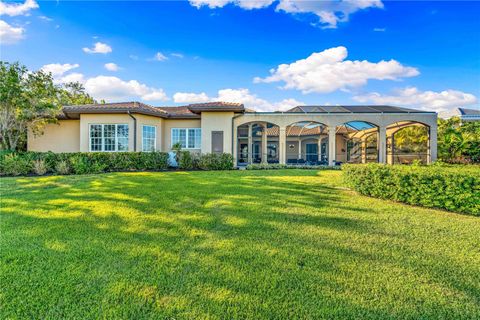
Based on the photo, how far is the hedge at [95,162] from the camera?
12320 mm

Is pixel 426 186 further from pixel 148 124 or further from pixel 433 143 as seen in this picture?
pixel 148 124

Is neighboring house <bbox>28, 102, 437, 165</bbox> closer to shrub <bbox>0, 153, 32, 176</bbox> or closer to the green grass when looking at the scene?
shrub <bbox>0, 153, 32, 176</bbox>

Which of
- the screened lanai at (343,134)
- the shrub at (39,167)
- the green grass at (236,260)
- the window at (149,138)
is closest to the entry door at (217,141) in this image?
the screened lanai at (343,134)

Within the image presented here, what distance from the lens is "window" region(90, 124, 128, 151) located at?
1625 cm

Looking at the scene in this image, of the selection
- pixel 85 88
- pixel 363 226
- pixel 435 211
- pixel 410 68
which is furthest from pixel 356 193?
pixel 85 88

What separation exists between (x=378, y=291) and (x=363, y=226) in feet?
7.17

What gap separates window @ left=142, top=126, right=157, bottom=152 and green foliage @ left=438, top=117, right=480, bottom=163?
794 inches

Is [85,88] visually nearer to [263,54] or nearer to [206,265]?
[263,54]

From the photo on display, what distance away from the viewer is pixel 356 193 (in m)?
7.59

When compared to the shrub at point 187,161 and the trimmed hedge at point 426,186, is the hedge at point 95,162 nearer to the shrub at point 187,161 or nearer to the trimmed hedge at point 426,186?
the shrub at point 187,161

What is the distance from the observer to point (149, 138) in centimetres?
1711

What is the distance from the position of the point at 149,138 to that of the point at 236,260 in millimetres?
15270

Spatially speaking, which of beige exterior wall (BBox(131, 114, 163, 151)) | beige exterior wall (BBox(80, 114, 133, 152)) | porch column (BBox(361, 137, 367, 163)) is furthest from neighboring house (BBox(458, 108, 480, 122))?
beige exterior wall (BBox(80, 114, 133, 152))

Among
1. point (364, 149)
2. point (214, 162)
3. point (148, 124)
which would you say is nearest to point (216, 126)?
point (214, 162)
